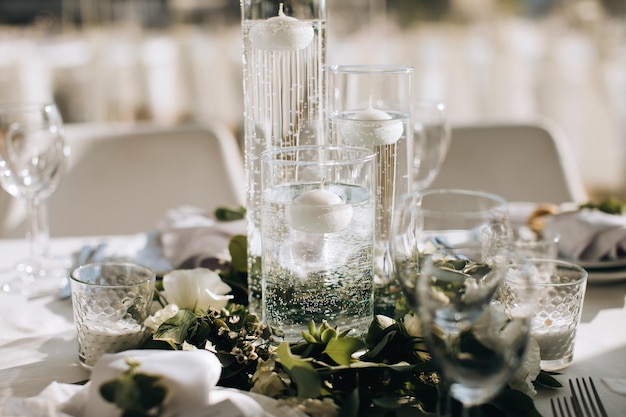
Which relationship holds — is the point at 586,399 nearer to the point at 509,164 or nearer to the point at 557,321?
the point at 557,321

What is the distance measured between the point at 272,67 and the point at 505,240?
1.04ft

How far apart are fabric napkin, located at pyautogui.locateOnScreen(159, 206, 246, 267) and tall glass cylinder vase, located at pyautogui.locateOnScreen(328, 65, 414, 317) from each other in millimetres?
259

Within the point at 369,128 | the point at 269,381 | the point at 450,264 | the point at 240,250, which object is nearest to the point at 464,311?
the point at 450,264

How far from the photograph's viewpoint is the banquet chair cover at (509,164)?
178cm

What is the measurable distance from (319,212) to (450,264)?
13cm

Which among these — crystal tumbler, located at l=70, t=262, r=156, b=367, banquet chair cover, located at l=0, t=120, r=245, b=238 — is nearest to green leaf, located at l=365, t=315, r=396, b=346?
crystal tumbler, located at l=70, t=262, r=156, b=367

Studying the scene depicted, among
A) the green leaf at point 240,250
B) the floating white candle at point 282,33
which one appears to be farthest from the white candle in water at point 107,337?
the floating white candle at point 282,33

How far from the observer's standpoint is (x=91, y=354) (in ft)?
2.54

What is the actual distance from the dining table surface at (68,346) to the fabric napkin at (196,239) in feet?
0.56

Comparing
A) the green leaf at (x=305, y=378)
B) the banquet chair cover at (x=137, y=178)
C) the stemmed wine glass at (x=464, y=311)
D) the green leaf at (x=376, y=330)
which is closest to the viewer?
the stemmed wine glass at (x=464, y=311)

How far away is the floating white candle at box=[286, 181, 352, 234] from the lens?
28.2 inches

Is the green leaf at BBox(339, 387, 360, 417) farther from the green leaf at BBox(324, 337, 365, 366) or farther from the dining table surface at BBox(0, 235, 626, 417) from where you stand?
the dining table surface at BBox(0, 235, 626, 417)

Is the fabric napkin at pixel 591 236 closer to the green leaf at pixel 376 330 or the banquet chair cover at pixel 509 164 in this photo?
the green leaf at pixel 376 330

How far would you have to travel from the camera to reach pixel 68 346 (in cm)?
85
